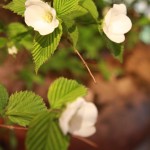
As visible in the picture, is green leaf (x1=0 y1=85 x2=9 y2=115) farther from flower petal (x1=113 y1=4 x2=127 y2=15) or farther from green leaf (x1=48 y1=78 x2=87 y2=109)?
flower petal (x1=113 y1=4 x2=127 y2=15)

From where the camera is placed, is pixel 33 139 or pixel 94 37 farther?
pixel 94 37

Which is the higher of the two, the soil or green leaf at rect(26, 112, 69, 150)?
green leaf at rect(26, 112, 69, 150)

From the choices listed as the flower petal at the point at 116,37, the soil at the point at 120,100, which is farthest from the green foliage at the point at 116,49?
the soil at the point at 120,100

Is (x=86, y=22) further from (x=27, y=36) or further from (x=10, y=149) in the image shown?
(x=10, y=149)

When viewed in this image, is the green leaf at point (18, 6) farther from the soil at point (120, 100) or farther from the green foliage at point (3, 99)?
the soil at point (120, 100)

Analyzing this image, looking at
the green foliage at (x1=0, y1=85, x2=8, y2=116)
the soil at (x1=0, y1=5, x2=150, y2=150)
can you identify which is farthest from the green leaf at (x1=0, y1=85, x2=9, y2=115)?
the soil at (x1=0, y1=5, x2=150, y2=150)

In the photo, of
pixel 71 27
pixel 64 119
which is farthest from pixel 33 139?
pixel 71 27

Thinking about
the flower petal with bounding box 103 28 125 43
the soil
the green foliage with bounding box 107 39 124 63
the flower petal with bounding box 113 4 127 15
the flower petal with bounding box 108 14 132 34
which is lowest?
the soil
